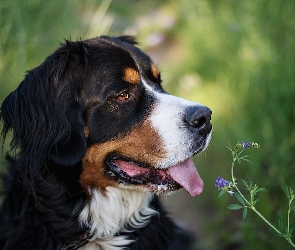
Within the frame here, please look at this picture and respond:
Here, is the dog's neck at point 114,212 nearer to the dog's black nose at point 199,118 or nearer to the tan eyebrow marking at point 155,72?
the dog's black nose at point 199,118

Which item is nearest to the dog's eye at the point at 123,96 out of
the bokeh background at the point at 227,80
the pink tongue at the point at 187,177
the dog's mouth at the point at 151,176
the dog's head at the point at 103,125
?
the dog's head at the point at 103,125

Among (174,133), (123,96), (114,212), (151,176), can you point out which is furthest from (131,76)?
(114,212)

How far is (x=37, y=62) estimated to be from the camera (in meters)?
5.24

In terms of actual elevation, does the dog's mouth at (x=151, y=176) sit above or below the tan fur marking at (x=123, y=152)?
below

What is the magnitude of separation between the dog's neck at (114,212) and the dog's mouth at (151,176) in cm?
17

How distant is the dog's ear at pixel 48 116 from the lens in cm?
311

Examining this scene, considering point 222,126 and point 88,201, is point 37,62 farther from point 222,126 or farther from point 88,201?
point 88,201

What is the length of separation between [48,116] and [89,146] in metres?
0.30

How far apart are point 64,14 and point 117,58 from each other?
7.99ft

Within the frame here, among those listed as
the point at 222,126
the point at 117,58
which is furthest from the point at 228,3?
the point at 117,58

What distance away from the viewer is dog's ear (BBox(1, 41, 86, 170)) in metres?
3.11

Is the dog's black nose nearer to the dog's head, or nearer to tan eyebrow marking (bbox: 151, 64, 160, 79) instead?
the dog's head

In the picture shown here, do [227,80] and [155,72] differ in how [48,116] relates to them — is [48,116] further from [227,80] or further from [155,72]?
[227,80]

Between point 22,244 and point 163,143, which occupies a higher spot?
point 163,143
